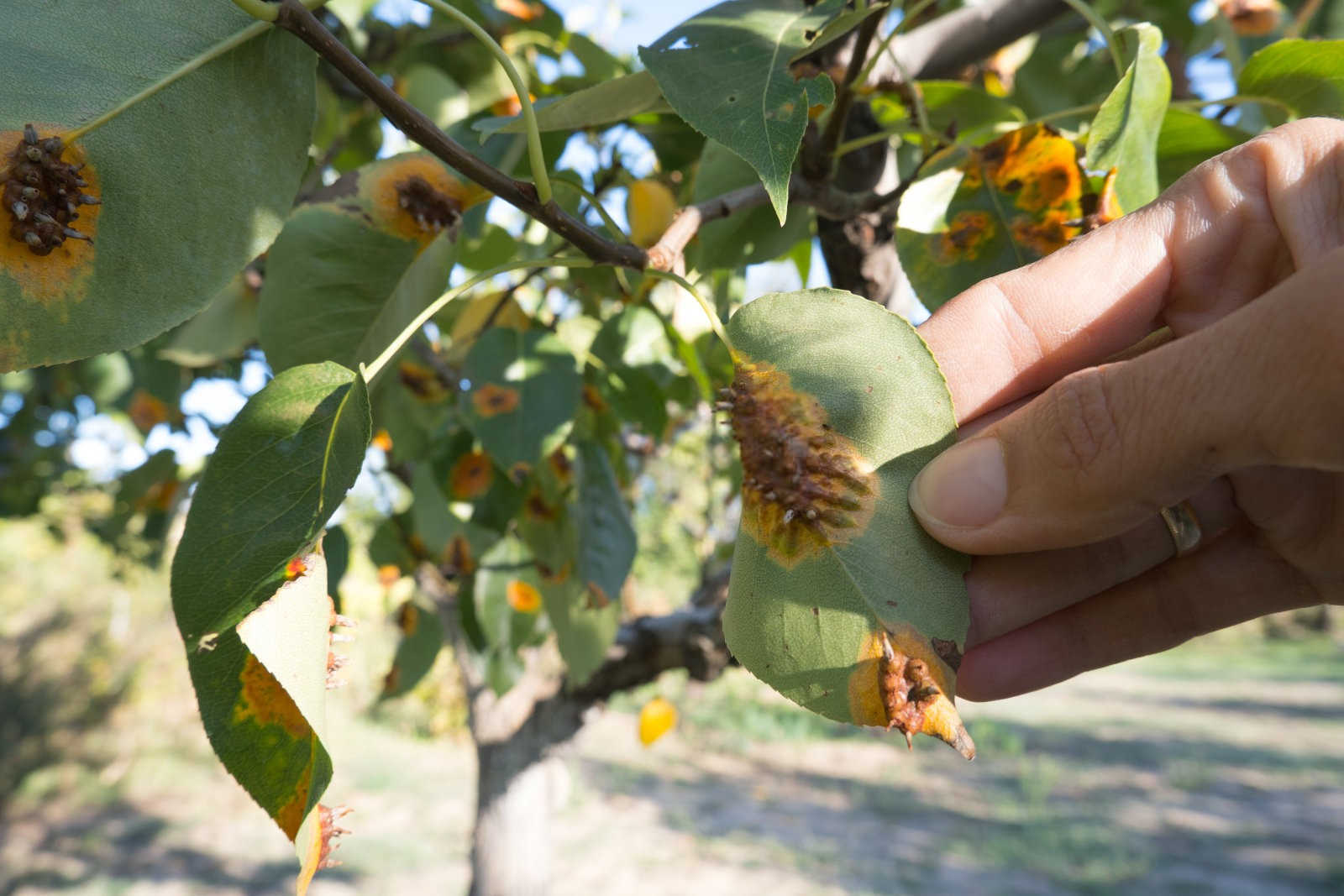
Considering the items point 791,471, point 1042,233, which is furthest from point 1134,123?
point 791,471

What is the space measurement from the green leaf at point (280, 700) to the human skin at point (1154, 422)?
0.40 metres

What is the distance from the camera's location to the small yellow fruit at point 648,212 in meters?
1.12

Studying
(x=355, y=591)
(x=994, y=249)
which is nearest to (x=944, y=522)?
(x=994, y=249)

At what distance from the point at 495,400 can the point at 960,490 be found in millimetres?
710

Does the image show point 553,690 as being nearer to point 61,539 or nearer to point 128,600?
point 61,539

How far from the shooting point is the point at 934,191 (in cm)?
80

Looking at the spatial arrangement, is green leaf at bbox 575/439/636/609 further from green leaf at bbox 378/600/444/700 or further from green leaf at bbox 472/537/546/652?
green leaf at bbox 378/600/444/700

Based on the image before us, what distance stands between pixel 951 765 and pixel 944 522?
7.29 meters

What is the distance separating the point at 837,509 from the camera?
0.59m

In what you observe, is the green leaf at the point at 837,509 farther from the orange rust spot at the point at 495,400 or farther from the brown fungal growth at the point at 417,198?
the orange rust spot at the point at 495,400

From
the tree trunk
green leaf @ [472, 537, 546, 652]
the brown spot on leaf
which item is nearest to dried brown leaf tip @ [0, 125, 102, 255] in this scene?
the brown spot on leaf

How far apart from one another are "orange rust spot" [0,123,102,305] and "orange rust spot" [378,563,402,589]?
1283 mm

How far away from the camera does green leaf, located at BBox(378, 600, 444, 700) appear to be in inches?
68.7

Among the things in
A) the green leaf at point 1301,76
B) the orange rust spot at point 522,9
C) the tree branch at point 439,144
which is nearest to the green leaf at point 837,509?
the tree branch at point 439,144
